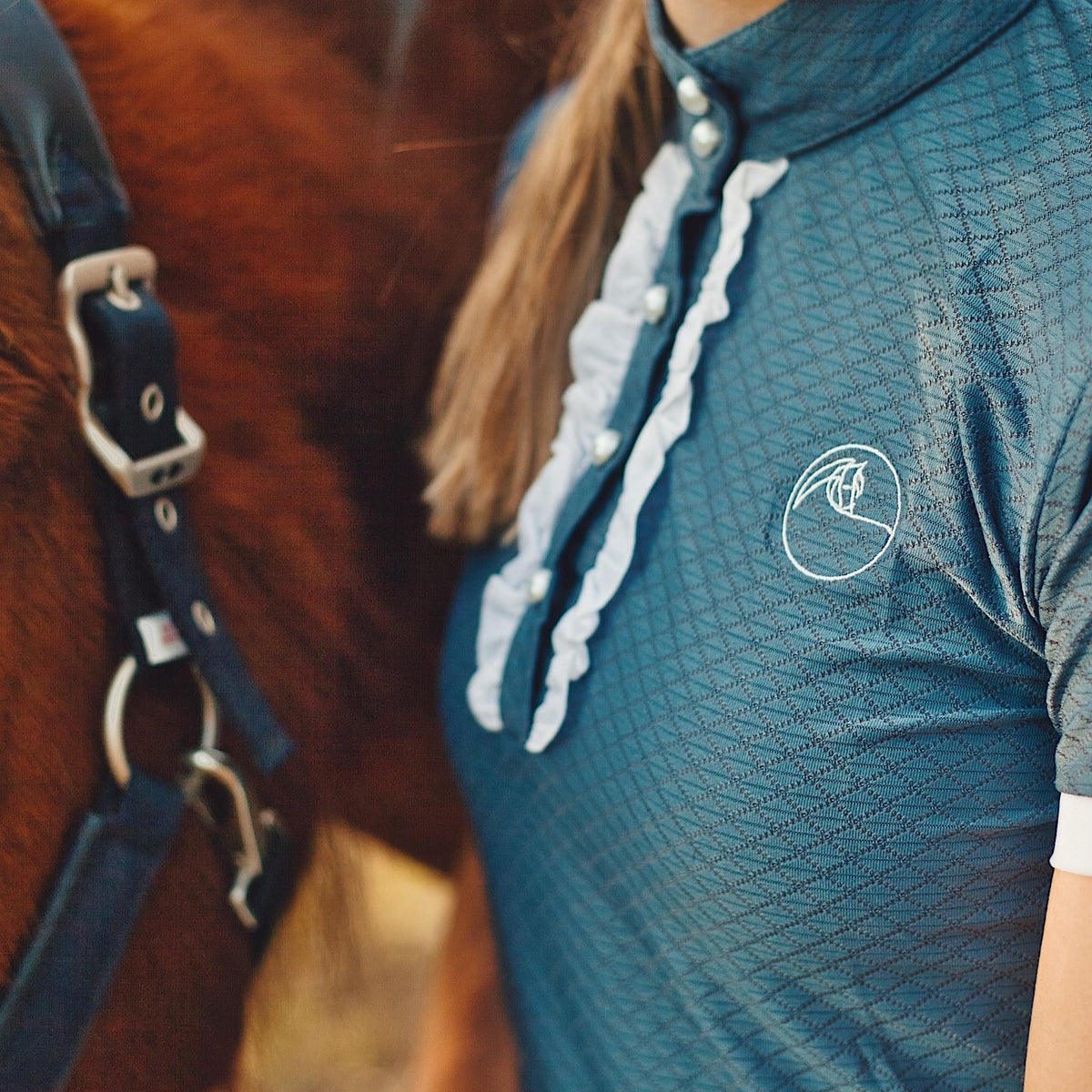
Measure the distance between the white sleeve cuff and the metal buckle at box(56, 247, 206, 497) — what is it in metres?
0.42

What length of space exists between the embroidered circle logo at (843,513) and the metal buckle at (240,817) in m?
0.32

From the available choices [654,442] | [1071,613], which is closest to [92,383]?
[654,442]

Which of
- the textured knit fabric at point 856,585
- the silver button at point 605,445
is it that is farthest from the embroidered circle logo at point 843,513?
the silver button at point 605,445

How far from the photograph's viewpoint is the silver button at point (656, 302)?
0.56 meters

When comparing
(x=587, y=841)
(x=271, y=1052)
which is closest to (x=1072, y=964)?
(x=587, y=841)

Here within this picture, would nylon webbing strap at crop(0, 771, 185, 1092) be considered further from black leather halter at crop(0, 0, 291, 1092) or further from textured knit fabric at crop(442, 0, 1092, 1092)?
textured knit fabric at crop(442, 0, 1092, 1092)

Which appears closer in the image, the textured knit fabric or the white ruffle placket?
the textured knit fabric

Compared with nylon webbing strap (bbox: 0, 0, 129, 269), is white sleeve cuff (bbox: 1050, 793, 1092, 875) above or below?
below

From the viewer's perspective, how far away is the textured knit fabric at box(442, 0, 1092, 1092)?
0.43m

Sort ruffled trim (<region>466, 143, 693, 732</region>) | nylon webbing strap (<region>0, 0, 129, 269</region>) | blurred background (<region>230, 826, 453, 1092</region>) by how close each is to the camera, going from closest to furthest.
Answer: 1. nylon webbing strap (<region>0, 0, 129, 269</region>)
2. ruffled trim (<region>466, 143, 693, 732</region>)
3. blurred background (<region>230, 826, 453, 1092</region>)

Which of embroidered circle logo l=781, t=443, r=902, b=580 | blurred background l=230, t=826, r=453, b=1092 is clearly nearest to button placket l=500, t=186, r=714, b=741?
embroidered circle logo l=781, t=443, r=902, b=580

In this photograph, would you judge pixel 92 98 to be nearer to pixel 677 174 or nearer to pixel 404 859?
pixel 677 174

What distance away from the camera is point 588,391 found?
61cm

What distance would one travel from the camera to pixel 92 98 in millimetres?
563
